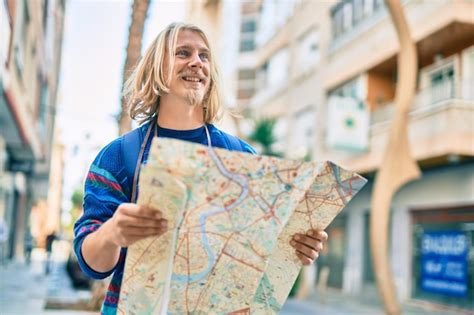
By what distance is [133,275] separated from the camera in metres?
1.39

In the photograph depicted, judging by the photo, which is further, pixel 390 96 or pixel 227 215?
pixel 390 96

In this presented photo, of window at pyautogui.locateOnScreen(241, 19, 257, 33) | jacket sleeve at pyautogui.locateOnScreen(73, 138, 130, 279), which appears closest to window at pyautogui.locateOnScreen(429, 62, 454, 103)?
jacket sleeve at pyautogui.locateOnScreen(73, 138, 130, 279)

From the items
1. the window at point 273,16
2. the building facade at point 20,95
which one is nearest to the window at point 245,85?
the window at point 273,16

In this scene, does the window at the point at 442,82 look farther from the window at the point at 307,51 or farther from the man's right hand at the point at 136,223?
the man's right hand at the point at 136,223

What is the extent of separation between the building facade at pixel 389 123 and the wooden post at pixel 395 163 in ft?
13.6

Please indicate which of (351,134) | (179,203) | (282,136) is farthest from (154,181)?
(282,136)

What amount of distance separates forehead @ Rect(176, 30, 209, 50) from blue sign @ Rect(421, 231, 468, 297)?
14.7 meters

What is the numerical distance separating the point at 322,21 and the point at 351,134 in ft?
23.2

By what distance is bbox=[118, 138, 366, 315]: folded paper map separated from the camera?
1301 mm

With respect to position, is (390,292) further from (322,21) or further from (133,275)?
(322,21)

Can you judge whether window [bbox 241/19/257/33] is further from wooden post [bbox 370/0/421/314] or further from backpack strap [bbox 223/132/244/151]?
backpack strap [bbox 223/132/244/151]

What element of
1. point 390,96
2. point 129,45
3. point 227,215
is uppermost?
point 390,96

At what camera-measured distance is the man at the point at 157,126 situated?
156 cm

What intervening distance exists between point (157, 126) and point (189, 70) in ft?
0.62
